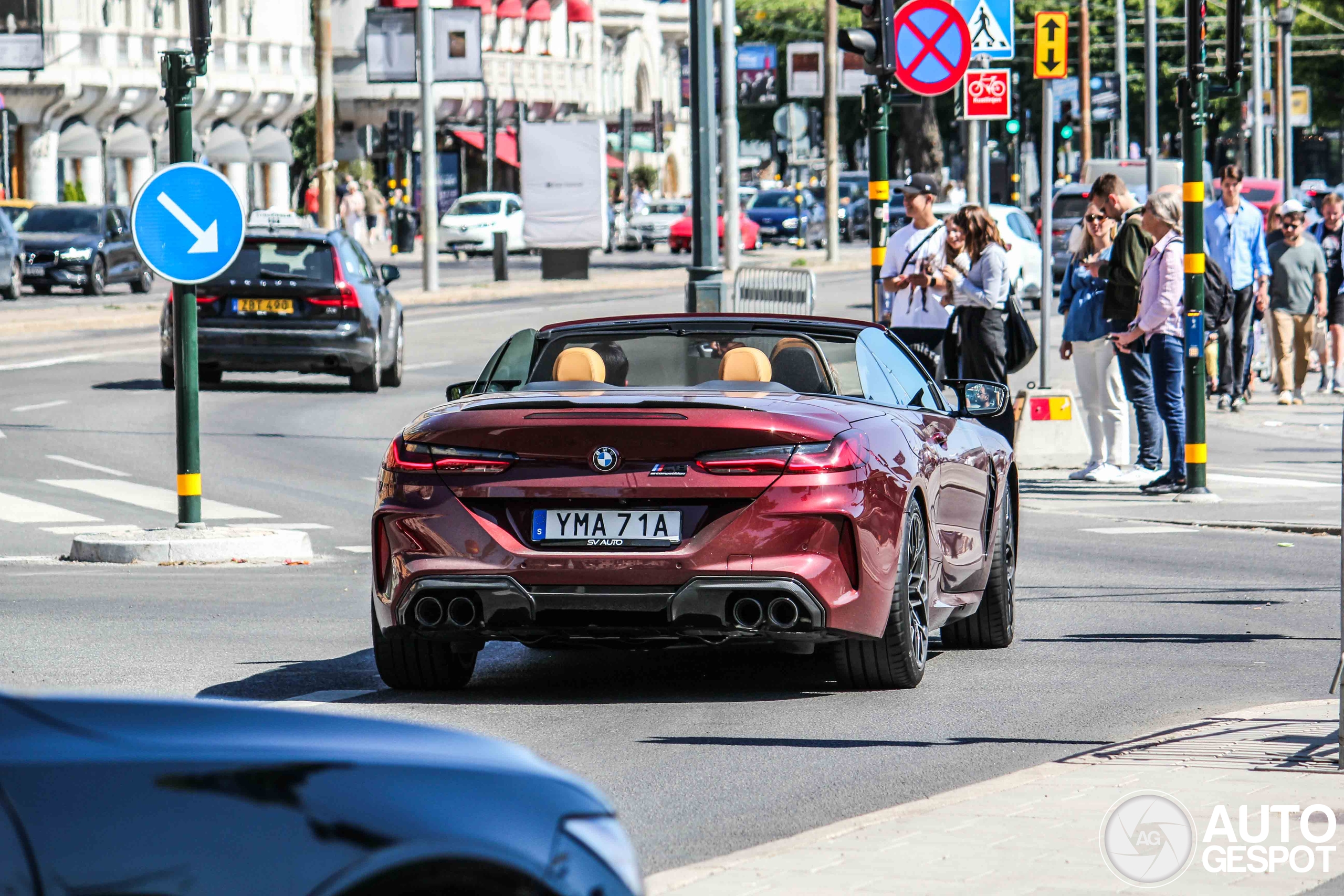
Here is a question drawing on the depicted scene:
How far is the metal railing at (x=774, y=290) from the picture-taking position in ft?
75.7

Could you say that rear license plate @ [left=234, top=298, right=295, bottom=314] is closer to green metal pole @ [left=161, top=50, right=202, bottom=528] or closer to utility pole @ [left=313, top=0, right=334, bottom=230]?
green metal pole @ [left=161, top=50, right=202, bottom=528]

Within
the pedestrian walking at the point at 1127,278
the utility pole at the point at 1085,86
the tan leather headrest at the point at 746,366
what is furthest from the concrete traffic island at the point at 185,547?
the utility pole at the point at 1085,86

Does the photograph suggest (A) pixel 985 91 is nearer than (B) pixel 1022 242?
Yes

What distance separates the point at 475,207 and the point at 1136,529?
52812mm

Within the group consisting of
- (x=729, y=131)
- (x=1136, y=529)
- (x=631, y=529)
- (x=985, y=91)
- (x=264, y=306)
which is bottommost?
(x=1136, y=529)

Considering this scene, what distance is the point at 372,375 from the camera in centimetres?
2503

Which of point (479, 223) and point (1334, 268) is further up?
point (479, 223)

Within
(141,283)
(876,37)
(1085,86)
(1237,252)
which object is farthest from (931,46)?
(1085,86)

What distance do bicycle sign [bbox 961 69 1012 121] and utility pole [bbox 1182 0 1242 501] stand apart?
5.48 m

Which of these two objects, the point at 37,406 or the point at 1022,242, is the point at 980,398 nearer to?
the point at 37,406

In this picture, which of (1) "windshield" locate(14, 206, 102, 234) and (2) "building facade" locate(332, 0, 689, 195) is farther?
(2) "building facade" locate(332, 0, 689, 195)

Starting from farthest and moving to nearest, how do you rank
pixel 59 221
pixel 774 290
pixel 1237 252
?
1. pixel 59 221
2. pixel 774 290
3. pixel 1237 252

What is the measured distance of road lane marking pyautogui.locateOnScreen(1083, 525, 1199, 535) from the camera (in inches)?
566

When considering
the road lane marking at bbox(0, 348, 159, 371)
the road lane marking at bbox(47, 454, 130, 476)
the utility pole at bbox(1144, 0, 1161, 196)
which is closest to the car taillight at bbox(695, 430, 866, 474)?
the road lane marking at bbox(47, 454, 130, 476)
